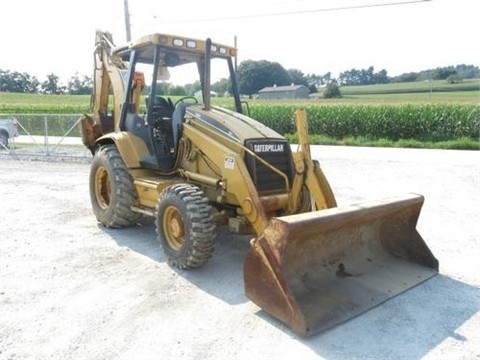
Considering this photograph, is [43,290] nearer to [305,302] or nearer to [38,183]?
[305,302]

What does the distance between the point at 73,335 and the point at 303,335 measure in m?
1.82

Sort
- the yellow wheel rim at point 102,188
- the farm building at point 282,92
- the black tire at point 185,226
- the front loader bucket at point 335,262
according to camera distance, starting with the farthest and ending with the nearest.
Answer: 1. the farm building at point 282,92
2. the yellow wheel rim at point 102,188
3. the black tire at point 185,226
4. the front loader bucket at point 335,262

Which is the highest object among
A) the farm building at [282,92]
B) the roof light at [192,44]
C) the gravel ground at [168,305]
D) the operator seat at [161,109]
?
the farm building at [282,92]

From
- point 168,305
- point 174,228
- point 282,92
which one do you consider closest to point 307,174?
point 174,228

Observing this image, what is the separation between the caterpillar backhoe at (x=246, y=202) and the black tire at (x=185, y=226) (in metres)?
0.01

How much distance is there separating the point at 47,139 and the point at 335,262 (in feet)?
45.8

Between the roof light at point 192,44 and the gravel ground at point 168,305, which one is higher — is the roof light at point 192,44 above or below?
above

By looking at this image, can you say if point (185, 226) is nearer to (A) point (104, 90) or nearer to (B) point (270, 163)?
(B) point (270, 163)

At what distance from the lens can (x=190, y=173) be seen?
5453 millimetres

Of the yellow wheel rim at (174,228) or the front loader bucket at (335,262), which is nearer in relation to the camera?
the front loader bucket at (335,262)

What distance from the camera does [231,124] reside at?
Result: 5.25m

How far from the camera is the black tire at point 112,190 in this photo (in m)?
6.01

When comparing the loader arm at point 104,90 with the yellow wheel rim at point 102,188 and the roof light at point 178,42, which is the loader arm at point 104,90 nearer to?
the yellow wheel rim at point 102,188

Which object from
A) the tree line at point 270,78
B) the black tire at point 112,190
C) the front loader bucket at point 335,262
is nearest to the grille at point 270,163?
the front loader bucket at point 335,262
